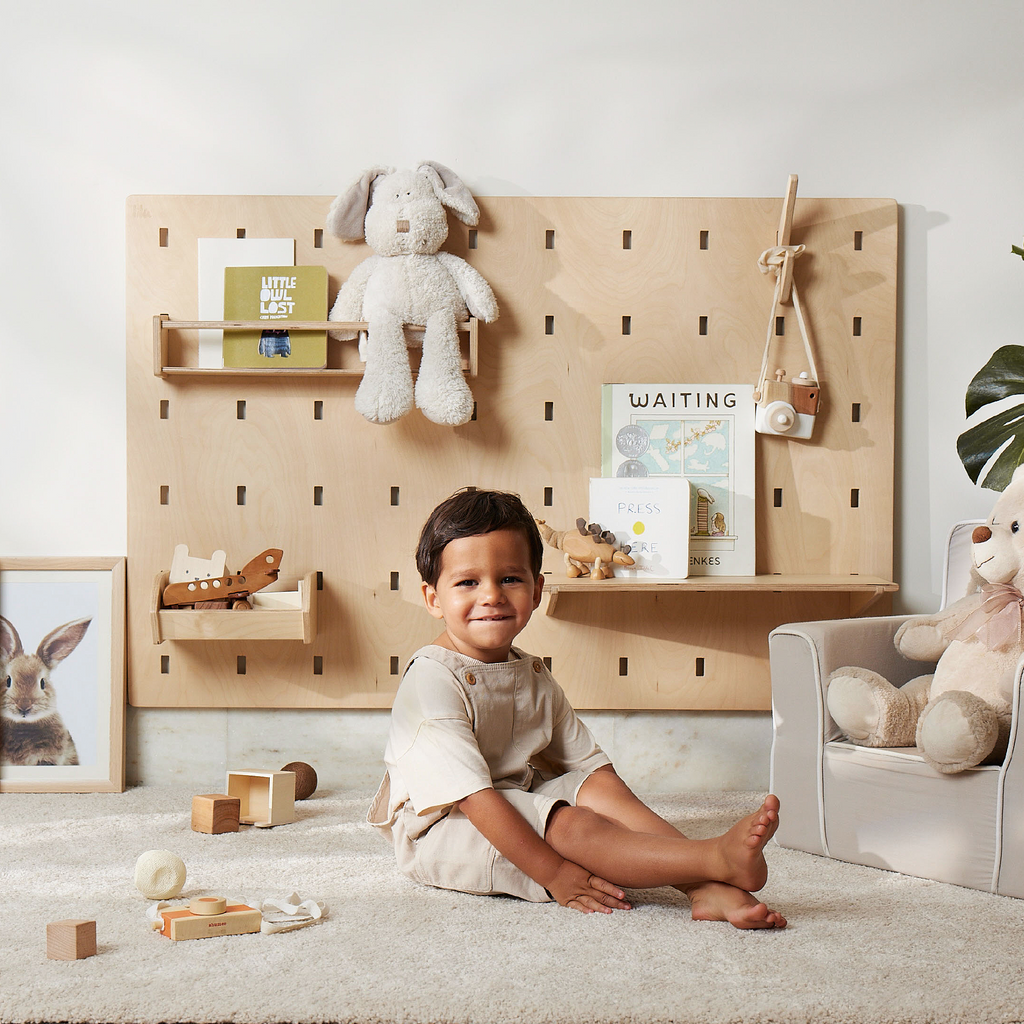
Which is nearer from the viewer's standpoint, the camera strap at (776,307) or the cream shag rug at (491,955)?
the cream shag rug at (491,955)

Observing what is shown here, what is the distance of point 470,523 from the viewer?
1.53 metres

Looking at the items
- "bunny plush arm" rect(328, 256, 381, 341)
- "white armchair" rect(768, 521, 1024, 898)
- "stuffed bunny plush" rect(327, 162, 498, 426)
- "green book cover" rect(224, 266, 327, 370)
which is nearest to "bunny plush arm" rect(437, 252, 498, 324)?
"stuffed bunny plush" rect(327, 162, 498, 426)

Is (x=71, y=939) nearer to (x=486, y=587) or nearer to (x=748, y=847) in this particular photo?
(x=486, y=587)

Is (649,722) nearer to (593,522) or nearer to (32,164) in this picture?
(593,522)

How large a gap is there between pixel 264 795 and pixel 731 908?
1014mm

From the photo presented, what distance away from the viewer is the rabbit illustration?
221 cm

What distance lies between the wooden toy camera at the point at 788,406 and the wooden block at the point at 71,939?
1.66 metres

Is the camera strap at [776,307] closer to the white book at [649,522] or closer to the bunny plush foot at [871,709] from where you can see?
the white book at [649,522]

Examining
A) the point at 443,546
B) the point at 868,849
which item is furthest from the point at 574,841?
the point at 868,849

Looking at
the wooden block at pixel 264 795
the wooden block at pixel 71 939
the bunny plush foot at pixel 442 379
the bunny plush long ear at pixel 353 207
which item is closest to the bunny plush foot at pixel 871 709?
the bunny plush foot at pixel 442 379

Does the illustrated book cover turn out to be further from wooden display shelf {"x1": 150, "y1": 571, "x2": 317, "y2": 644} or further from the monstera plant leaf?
wooden display shelf {"x1": 150, "y1": 571, "x2": 317, "y2": 644}

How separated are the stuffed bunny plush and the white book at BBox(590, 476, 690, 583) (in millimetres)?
393

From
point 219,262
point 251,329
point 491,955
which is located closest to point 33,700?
point 251,329

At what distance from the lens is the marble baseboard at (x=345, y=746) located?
2.25 m
